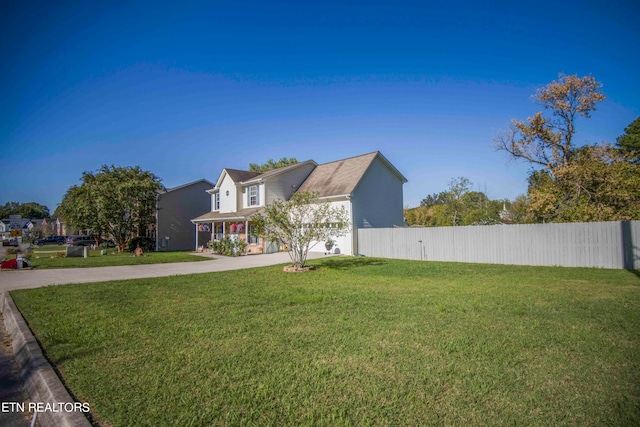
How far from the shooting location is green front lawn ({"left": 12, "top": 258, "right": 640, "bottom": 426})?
116 inches

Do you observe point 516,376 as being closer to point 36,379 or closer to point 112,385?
point 112,385

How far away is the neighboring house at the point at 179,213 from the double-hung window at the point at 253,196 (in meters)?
8.50

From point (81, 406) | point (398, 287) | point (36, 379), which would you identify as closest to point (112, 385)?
point (81, 406)

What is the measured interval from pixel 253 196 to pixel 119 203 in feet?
37.0

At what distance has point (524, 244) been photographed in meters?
14.3

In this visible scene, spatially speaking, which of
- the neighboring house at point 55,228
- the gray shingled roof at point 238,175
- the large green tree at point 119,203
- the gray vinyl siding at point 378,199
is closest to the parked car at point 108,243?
the large green tree at point 119,203

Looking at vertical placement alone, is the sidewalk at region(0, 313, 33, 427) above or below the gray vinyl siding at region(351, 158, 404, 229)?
below

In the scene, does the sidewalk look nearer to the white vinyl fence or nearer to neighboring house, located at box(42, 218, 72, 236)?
the white vinyl fence

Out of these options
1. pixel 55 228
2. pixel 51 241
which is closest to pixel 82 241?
pixel 51 241

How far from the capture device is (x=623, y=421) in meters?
2.79

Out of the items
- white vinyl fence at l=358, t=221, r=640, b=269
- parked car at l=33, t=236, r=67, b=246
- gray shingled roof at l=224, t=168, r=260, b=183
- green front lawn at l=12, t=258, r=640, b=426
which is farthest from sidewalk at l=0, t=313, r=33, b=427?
parked car at l=33, t=236, r=67, b=246

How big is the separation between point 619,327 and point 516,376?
10.1 ft

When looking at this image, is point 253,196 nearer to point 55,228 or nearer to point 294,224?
point 294,224

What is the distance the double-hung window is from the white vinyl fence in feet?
32.4
